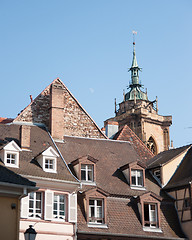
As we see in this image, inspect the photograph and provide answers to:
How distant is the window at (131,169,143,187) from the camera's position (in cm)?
3241

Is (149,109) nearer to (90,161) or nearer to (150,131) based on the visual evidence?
(150,131)

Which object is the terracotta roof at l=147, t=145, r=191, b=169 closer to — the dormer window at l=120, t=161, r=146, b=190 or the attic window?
the dormer window at l=120, t=161, r=146, b=190

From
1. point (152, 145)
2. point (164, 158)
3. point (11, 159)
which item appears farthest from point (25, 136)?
point (152, 145)

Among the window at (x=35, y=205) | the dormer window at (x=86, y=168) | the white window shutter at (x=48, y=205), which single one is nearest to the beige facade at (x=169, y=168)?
the dormer window at (x=86, y=168)

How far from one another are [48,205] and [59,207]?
0.76 metres

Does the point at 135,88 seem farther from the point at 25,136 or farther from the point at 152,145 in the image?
the point at 25,136

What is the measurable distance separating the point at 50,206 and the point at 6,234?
25.4 ft

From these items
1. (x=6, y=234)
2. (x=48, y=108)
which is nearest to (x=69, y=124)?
(x=48, y=108)

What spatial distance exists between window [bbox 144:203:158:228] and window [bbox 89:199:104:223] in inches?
97.0

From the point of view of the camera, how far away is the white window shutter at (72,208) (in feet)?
94.1

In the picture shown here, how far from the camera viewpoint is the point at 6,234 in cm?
2067

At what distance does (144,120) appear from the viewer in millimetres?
87562

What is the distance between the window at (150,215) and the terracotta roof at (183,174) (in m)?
1.99

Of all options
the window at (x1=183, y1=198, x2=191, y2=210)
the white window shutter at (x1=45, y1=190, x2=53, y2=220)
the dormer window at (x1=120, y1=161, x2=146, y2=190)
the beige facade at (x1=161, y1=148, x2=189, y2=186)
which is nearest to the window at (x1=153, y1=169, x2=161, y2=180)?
the beige facade at (x1=161, y1=148, x2=189, y2=186)
